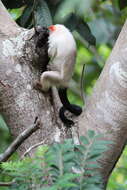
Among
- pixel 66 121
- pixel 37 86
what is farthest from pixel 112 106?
pixel 37 86

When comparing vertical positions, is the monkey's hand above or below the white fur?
above

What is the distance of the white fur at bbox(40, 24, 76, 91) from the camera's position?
102 inches

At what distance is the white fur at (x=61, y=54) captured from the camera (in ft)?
Answer: 8.51

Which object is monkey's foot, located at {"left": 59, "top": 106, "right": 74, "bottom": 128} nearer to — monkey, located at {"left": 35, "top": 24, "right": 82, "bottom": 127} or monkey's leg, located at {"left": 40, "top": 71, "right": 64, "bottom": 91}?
monkey's leg, located at {"left": 40, "top": 71, "right": 64, "bottom": 91}

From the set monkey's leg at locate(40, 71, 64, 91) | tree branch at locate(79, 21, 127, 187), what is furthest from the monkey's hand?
tree branch at locate(79, 21, 127, 187)

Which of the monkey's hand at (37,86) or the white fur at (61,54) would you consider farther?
the white fur at (61,54)

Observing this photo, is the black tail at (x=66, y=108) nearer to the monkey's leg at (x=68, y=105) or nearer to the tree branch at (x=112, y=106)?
the monkey's leg at (x=68, y=105)

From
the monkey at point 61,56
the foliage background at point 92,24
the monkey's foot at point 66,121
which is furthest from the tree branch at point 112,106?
the monkey at point 61,56

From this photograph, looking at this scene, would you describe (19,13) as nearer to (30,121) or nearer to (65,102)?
(65,102)

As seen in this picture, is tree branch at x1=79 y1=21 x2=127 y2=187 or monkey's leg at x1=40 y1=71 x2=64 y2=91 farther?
monkey's leg at x1=40 y1=71 x2=64 y2=91

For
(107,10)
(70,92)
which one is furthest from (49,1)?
(70,92)

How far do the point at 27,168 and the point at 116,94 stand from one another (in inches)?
35.9

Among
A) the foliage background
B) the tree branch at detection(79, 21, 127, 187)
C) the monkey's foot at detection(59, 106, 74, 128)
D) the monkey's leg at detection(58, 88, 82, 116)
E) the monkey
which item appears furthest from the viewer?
the foliage background

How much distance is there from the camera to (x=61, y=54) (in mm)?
2639
